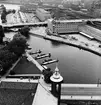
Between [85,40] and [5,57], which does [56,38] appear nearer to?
[85,40]

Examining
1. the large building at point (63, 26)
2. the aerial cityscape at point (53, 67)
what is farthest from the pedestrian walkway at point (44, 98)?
the large building at point (63, 26)

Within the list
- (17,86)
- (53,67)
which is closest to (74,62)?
(53,67)

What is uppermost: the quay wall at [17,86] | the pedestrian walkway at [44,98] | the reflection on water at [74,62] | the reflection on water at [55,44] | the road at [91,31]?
the road at [91,31]

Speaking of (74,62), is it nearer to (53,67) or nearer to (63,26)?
(53,67)

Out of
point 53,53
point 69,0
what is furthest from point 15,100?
point 69,0

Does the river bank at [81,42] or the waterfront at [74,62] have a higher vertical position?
the river bank at [81,42]

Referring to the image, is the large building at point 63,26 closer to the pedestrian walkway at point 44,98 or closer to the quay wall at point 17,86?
the quay wall at point 17,86

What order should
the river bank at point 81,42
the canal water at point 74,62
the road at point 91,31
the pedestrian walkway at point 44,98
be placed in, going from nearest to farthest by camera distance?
the pedestrian walkway at point 44,98
the canal water at point 74,62
the river bank at point 81,42
the road at point 91,31

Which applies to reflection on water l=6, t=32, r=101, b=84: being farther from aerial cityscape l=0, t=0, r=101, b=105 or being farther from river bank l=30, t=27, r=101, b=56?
river bank l=30, t=27, r=101, b=56
